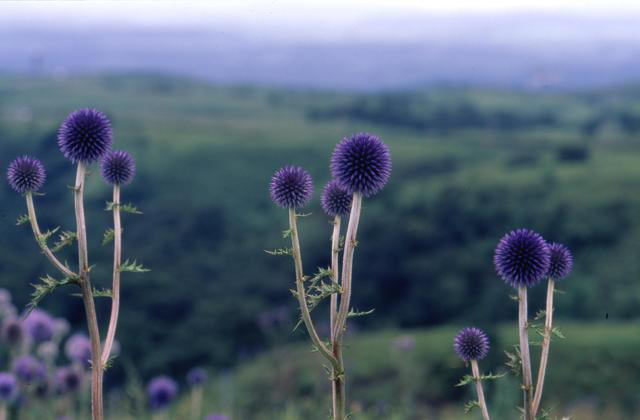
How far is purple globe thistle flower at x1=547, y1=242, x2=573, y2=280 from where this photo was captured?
3751mm

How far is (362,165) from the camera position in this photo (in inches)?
153

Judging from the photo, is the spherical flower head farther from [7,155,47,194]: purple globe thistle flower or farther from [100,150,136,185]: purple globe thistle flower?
[7,155,47,194]: purple globe thistle flower

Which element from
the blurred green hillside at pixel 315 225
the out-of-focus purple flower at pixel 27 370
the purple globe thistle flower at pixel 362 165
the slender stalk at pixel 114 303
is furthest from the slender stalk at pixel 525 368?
the blurred green hillside at pixel 315 225

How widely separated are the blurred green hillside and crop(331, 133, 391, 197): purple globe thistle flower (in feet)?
126

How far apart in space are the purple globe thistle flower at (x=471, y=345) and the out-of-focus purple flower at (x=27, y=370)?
454 centimetres

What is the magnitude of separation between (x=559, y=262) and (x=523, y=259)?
318 mm

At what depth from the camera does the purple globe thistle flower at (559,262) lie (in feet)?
12.3

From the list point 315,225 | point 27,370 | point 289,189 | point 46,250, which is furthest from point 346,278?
point 315,225

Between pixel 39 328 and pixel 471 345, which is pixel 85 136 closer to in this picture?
pixel 471 345

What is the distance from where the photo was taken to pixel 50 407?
24.5 ft

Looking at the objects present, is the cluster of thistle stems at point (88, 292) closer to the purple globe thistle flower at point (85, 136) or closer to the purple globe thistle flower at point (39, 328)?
the purple globe thistle flower at point (85, 136)

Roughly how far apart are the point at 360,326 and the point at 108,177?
6141cm

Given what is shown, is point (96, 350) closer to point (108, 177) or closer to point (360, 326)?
point (108, 177)

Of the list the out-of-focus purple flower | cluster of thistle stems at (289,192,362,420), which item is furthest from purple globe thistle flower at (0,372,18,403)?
cluster of thistle stems at (289,192,362,420)
